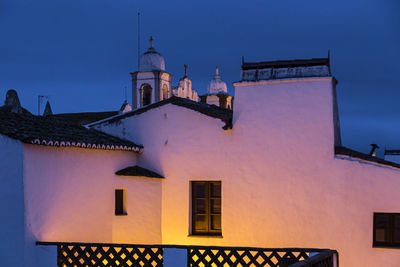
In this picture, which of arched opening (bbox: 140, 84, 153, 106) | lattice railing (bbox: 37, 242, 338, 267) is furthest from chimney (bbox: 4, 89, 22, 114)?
arched opening (bbox: 140, 84, 153, 106)

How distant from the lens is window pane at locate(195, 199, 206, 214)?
39.2 ft

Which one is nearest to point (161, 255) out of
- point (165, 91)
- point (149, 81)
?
point (149, 81)

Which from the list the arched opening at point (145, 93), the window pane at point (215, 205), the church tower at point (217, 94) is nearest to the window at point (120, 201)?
the window pane at point (215, 205)

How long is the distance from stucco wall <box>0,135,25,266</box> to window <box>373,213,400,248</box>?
24.3 feet

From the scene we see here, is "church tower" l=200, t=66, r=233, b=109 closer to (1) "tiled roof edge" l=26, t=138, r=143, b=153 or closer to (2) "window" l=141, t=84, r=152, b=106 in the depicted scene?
(2) "window" l=141, t=84, r=152, b=106

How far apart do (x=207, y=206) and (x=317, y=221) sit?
276 cm

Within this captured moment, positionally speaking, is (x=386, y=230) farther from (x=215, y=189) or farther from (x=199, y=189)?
(x=199, y=189)

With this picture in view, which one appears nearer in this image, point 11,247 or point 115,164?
point 11,247

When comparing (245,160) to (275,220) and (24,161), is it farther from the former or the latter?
(24,161)

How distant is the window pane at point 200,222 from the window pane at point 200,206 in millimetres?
138

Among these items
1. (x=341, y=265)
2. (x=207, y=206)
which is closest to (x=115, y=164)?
(x=207, y=206)

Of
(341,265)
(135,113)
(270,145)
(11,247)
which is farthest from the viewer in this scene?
(135,113)

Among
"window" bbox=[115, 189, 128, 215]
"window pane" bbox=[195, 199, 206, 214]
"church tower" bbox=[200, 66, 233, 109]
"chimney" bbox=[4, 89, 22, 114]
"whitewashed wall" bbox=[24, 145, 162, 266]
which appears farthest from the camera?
"church tower" bbox=[200, 66, 233, 109]

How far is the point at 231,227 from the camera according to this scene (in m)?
11.5
